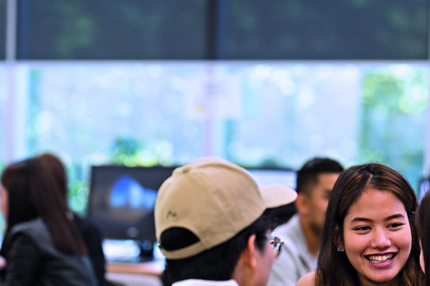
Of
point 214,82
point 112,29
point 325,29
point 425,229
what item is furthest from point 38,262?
point 325,29

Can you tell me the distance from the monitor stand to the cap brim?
2294 mm

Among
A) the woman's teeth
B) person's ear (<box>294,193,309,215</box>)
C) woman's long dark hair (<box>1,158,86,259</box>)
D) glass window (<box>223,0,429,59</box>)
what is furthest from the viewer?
glass window (<box>223,0,429,59</box>)

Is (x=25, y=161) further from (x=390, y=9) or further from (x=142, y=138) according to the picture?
(x=390, y=9)

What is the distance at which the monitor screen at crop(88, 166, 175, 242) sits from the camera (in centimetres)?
373

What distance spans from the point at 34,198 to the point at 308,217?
1.29m

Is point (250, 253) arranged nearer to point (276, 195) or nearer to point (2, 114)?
point (276, 195)

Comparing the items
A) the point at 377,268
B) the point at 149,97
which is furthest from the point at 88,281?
the point at 149,97

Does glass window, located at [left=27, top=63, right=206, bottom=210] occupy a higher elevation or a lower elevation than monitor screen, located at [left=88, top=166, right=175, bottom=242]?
higher

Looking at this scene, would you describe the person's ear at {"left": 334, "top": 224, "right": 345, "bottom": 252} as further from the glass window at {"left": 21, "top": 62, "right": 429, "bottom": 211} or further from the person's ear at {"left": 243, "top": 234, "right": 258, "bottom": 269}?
the glass window at {"left": 21, "top": 62, "right": 429, "bottom": 211}

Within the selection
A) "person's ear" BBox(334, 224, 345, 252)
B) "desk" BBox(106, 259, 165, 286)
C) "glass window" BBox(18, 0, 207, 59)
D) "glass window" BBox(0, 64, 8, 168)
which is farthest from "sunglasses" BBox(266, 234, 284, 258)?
"glass window" BBox(0, 64, 8, 168)

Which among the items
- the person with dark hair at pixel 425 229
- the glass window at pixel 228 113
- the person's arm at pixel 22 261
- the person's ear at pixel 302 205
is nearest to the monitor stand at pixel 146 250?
the glass window at pixel 228 113

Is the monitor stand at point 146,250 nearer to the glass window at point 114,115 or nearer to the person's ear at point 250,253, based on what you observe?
the glass window at point 114,115

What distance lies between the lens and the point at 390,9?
3871 mm

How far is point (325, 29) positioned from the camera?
13.0ft
